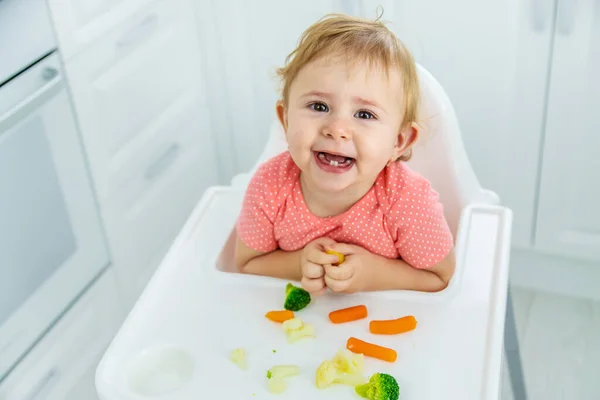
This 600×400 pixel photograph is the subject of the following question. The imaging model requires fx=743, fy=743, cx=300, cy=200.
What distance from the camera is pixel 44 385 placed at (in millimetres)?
1458

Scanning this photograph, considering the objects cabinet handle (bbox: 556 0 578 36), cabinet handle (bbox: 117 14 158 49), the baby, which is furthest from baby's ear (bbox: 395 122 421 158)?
cabinet handle (bbox: 117 14 158 49)

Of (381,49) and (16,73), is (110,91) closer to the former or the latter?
(16,73)

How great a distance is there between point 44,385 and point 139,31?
763 millimetres

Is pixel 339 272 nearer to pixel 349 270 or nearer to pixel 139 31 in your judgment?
pixel 349 270

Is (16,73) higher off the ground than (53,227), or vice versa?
(16,73)

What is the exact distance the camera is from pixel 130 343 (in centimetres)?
96

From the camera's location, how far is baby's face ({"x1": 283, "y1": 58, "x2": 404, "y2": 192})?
926 mm

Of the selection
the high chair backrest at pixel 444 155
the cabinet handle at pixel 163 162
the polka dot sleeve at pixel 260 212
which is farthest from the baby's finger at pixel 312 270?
the cabinet handle at pixel 163 162

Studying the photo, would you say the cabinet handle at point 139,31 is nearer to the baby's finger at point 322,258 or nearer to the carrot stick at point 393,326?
the baby's finger at point 322,258

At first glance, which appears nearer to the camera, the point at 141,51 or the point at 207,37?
the point at 141,51

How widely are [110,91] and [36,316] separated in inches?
18.8

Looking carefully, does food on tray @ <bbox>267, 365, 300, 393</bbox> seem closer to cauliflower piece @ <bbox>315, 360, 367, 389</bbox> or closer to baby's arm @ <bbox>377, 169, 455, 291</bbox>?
cauliflower piece @ <bbox>315, 360, 367, 389</bbox>

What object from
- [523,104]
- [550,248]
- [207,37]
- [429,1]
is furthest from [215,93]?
[550,248]

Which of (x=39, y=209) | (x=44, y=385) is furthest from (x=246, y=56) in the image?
(x=44, y=385)
